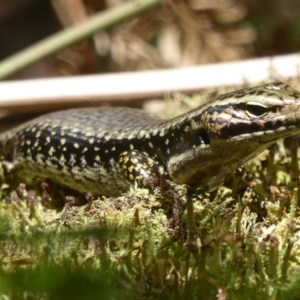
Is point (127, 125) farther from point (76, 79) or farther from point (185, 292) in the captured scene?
point (185, 292)

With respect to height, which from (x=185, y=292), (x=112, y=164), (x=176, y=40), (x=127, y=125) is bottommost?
(x=185, y=292)

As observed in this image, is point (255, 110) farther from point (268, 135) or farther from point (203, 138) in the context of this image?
point (203, 138)

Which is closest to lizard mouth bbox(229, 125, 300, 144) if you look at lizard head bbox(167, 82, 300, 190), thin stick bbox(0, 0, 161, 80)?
lizard head bbox(167, 82, 300, 190)

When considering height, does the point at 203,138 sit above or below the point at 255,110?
A: below

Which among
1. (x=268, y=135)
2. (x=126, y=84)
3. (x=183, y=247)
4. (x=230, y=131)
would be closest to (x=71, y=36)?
(x=126, y=84)

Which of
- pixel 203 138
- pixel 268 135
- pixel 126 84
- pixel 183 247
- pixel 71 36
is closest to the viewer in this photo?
pixel 183 247

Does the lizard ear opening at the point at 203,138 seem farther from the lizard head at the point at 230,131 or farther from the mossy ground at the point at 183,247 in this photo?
the mossy ground at the point at 183,247

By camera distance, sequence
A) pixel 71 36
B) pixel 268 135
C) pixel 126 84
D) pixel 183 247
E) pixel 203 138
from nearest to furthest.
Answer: pixel 183 247 → pixel 268 135 → pixel 203 138 → pixel 126 84 → pixel 71 36

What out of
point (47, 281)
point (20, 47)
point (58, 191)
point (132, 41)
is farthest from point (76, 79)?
point (20, 47)
